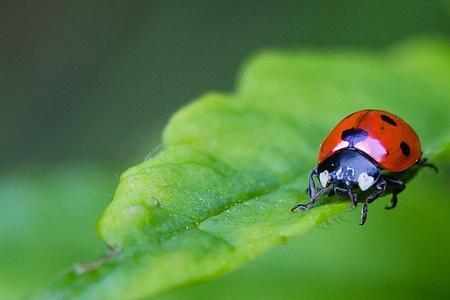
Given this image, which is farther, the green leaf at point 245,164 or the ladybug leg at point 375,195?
the ladybug leg at point 375,195

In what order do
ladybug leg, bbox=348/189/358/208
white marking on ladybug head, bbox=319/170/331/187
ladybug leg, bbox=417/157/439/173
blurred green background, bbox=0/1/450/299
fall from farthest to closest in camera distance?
blurred green background, bbox=0/1/450/299, ladybug leg, bbox=417/157/439/173, white marking on ladybug head, bbox=319/170/331/187, ladybug leg, bbox=348/189/358/208

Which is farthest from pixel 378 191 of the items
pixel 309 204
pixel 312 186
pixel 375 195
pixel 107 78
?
pixel 107 78

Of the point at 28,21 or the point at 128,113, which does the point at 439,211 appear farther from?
the point at 28,21

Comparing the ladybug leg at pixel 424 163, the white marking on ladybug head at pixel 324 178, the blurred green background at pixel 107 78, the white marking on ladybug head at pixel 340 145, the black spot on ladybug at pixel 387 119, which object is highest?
the blurred green background at pixel 107 78

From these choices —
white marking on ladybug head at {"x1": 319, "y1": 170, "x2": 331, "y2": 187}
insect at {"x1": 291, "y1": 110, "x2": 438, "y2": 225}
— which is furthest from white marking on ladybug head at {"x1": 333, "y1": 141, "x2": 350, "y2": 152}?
white marking on ladybug head at {"x1": 319, "y1": 170, "x2": 331, "y2": 187}

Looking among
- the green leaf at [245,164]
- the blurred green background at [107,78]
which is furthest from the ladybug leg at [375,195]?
the blurred green background at [107,78]

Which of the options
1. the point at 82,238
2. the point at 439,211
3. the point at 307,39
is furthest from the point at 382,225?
the point at 307,39

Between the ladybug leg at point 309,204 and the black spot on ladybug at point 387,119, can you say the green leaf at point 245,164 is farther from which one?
the black spot on ladybug at point 387,119

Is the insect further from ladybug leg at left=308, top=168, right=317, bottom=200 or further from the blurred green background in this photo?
the blurred green background
